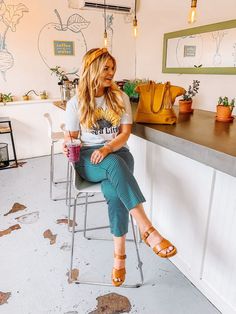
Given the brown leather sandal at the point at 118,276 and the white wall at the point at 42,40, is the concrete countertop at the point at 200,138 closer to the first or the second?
the brown leather sandal at the point at 118,276

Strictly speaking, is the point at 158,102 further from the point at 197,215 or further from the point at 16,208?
the point at 16,208

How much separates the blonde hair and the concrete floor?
1.08 m

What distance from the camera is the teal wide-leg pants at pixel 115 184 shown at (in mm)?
1387

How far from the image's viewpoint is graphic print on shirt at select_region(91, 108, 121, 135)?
163 centimetres

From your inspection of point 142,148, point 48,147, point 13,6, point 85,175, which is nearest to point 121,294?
point 85,175

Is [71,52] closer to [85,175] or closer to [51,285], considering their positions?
[85,175]

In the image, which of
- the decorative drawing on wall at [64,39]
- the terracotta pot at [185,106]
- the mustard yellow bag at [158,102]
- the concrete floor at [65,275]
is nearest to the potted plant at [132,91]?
the terracotta pot at [185,106]

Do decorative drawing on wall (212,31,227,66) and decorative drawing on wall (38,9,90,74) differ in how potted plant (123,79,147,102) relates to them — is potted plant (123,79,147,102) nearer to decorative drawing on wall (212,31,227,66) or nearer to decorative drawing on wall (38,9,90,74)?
decorative drawing on wall (212,31,227,66)

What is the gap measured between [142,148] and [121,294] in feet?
3.46

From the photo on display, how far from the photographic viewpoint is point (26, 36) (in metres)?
3.65

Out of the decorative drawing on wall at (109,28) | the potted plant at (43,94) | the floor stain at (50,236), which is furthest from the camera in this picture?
the decorative drawing on wall at (109,28)

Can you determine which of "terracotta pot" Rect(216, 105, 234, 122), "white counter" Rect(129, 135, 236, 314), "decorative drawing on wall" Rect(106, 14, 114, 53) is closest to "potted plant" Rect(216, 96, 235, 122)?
"terracotta pot" Rect(216, 105, 234, 122)

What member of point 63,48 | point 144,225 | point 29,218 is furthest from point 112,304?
point 63,48

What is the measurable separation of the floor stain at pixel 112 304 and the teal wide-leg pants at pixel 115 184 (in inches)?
17.8
